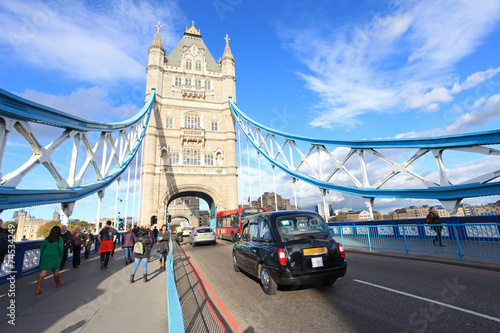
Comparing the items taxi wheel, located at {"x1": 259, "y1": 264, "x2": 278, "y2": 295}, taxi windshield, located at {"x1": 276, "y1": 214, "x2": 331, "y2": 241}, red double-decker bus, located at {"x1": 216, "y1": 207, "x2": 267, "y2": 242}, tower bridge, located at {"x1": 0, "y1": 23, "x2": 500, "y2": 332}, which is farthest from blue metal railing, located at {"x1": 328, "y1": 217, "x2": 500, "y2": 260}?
red double-decker bus, located at {"x1": 216, "y1": 207, "x2": 267, "y2": 242}

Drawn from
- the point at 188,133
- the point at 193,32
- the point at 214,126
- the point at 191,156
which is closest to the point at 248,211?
the point at 191,156

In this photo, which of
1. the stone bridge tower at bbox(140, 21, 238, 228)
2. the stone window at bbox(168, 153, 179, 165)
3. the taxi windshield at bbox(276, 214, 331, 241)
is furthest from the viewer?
the stone window at bbox(168, 153, 179, 165)

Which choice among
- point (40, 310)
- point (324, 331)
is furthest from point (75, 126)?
point (324, 331)

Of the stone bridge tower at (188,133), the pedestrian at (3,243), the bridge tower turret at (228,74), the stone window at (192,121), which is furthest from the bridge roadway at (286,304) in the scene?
the bridge tower turret at (228,74)

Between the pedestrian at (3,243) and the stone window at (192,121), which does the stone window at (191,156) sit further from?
the pedestrian at (3,243)

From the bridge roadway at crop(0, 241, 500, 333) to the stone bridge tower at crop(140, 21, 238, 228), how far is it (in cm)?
2410

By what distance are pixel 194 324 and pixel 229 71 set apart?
3782 centimetres

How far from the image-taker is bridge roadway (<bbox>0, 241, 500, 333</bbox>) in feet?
12.4

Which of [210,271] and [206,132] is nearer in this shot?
[210,271]

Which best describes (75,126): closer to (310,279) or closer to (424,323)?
(310,279)

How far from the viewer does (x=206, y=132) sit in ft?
113

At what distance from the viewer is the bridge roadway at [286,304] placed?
3.77m

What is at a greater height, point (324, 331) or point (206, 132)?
point (206, 132)

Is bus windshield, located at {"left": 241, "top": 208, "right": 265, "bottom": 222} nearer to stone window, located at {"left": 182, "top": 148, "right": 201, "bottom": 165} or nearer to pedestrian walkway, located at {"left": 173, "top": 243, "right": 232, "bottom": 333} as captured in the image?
pedestrian walkway, located at {"left": 173, "top": 243, "right": 232, "bottom": 333}
